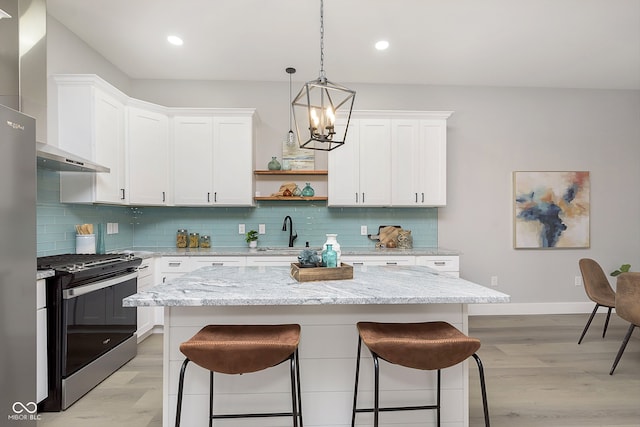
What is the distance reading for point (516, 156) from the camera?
179 inches

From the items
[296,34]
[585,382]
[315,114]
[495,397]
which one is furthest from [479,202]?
[315,114]

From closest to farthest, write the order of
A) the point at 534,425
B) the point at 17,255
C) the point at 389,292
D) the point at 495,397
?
1. the point at 389,292
2. the point at 17,255
3. the point at 534,425
4. the point at 495,397

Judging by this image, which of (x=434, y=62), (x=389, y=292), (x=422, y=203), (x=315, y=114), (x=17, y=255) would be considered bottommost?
(x=389, y=292)

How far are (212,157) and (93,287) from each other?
Answer: 1.94 m

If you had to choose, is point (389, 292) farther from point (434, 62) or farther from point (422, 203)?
point (434, 62)

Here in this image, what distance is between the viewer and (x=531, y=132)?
15.0 feet

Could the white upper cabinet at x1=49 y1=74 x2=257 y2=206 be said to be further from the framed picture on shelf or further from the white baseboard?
the white baseboard

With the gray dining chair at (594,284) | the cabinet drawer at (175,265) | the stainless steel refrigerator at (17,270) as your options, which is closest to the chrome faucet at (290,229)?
the cabinet drawer at (175,265)

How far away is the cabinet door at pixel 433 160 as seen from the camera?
4.12 meters

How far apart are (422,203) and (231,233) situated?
235 centimetres

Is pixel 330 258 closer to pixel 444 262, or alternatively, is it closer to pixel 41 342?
pixel 41 342

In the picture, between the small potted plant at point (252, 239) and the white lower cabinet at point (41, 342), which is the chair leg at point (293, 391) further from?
the small potted plant at point (252, 239)

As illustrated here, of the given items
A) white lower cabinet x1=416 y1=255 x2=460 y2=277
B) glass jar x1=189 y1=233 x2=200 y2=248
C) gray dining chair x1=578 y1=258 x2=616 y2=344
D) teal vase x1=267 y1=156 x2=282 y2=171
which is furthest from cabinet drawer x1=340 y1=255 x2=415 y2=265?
glass jar x1=189 y1=233 x2=200 y2=248

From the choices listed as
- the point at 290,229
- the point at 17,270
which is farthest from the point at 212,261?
the point at 17,270
